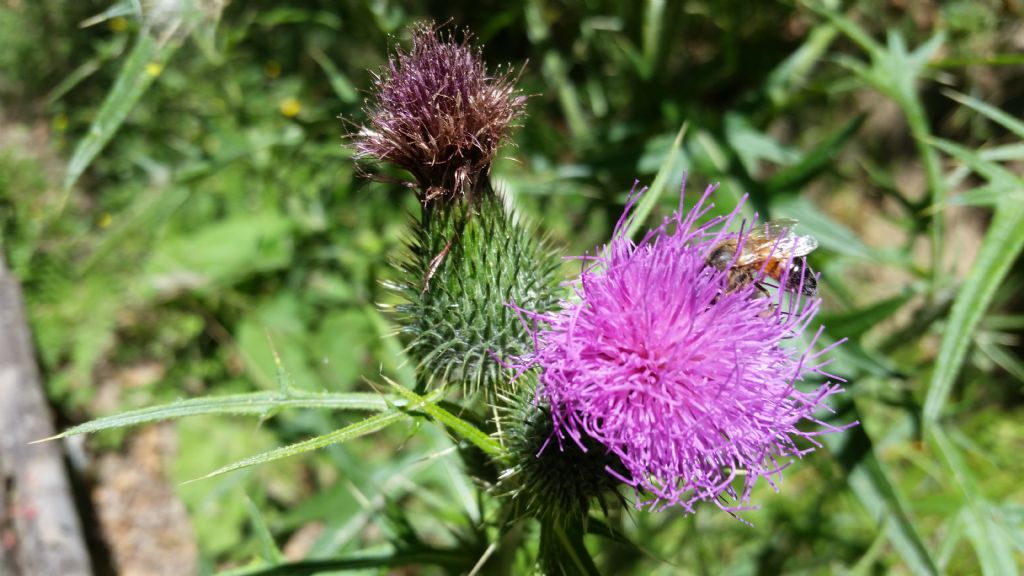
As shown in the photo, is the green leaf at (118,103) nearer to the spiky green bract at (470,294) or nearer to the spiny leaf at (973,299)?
the spiky green bract at (470,294)

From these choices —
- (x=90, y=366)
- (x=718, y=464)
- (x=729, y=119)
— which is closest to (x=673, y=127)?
(x=729, y=119)

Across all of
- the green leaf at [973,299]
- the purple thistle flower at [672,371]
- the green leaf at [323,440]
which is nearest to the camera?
the green leaf at [323,440]

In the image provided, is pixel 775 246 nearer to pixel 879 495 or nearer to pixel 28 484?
pixel 879 495

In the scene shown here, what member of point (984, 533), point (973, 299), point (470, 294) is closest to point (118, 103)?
point (470, 294)

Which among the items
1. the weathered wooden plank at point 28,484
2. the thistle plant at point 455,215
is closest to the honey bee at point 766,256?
the thistle plant at point 455,215

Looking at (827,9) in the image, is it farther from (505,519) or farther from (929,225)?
(505,519)

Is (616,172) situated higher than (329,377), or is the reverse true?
(616,172)
